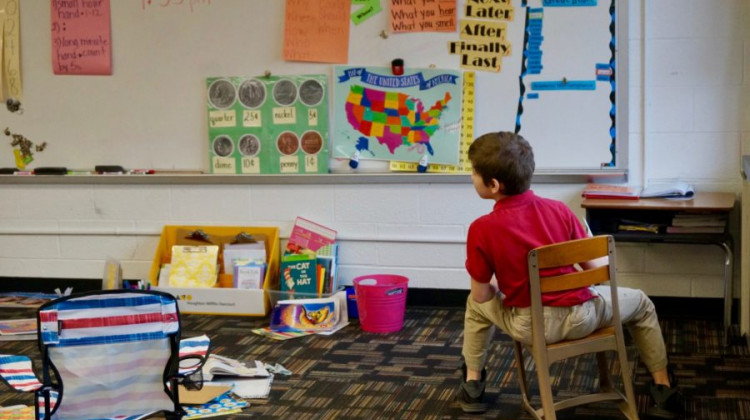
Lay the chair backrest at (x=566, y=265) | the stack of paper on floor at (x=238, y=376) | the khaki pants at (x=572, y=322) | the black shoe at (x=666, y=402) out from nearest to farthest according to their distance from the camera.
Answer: the chair backrest at (x=566, y=265)
the khaki pants at (x=572, y=322)
the black shoe at (x=666, y=402)
the stack of paper on floor at (x=238, y=376)

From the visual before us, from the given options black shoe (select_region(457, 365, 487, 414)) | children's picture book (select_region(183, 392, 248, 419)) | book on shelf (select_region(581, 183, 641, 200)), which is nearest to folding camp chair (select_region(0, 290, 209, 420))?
children's picture book (select_region(183, 392, 248, 419))

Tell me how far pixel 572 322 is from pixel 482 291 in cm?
31

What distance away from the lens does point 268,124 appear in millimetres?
5141

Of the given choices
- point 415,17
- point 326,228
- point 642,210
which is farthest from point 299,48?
point 642,210

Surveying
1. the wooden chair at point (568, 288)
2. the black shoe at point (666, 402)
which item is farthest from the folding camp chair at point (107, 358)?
the black shoe at point (666, 402)

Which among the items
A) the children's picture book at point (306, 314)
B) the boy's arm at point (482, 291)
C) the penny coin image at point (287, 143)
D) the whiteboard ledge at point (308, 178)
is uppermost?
the penny coin image at point (287, 143)

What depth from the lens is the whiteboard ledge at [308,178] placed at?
4711 mm

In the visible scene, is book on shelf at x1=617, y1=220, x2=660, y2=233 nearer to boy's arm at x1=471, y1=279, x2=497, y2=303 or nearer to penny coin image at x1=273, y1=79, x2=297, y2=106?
boy's arm at x1=471, y1=279, x2=497, y2=303

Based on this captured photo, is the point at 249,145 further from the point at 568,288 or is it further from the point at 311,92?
the point at 568,288

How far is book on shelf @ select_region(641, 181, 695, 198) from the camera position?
4309mm

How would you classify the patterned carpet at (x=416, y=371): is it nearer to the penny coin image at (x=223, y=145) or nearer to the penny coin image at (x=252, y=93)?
the penny coin image at (x=223, y=145)

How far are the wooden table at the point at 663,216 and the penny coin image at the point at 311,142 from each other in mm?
1475

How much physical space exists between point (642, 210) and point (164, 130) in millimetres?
2647

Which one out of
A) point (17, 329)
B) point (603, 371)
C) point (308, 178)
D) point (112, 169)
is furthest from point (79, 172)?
point (603, 371)
